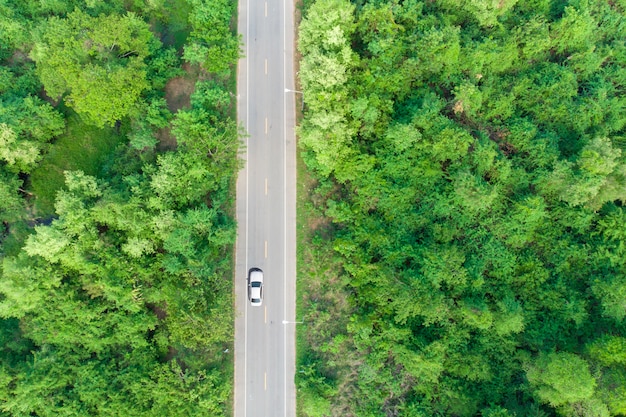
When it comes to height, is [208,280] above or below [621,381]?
above

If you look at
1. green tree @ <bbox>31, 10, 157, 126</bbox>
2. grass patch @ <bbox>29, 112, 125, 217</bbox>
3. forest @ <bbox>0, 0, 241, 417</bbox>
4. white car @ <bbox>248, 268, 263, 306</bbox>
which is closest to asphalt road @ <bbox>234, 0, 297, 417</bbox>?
white car @ <bbox>248, 268, 263, 306</bbox>

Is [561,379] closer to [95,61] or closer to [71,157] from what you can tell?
[71,157]

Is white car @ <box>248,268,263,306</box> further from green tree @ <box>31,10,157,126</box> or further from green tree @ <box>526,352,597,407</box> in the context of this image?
green tree @ <box>526,352,597,407</box>

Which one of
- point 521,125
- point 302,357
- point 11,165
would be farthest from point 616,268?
point 11,165

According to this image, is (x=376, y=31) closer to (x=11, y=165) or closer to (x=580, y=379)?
(x=580, y=379)

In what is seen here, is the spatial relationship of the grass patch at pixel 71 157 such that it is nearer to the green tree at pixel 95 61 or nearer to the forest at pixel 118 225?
the forest at pixel 118 225

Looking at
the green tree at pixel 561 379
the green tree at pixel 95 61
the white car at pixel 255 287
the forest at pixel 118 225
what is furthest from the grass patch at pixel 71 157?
the green tree at pixel 561 379
